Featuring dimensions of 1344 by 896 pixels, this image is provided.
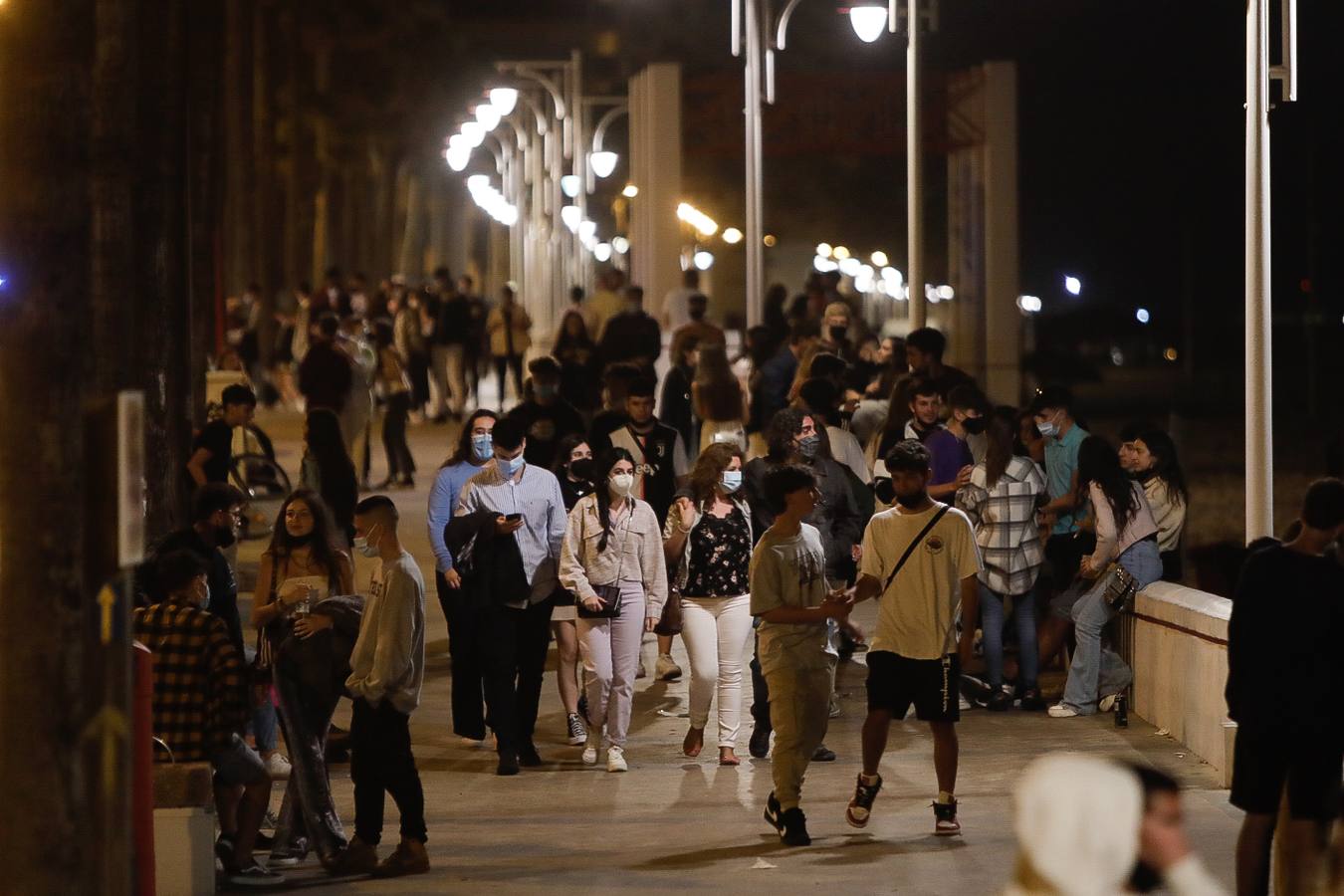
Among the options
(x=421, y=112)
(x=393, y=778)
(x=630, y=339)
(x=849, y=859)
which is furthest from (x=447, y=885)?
(x=421, y=112)

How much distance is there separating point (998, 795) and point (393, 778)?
10.0ft

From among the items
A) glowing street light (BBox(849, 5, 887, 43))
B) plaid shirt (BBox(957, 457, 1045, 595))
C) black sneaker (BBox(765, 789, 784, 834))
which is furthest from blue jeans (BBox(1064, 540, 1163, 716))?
glowing street light (BBox(849, 5, 887, 43))

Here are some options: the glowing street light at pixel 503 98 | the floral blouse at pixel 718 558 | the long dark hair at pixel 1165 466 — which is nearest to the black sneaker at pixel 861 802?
the floral blouse at pixel 718 558

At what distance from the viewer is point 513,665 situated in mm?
11641

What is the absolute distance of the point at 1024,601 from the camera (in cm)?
1288

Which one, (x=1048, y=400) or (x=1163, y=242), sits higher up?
(x=1163, y=242)

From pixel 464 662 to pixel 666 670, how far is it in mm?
2620

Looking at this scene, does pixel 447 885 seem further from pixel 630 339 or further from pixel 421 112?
pixel 421 112

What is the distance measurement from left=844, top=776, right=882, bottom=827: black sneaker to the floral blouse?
179cm

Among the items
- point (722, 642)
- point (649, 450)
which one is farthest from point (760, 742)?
point (649, 450)

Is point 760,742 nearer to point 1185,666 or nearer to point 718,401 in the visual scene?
point 1185,666

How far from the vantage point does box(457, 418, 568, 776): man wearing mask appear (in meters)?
11.6

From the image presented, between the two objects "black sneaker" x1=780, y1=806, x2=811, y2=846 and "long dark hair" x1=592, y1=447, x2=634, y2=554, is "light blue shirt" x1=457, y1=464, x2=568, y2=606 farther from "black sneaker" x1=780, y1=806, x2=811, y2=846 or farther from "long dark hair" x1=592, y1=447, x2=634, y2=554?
"black sneaker" x1=780, y1=806, x2=811, y2=846

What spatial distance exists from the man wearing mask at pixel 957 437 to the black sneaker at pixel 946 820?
3681 mm
